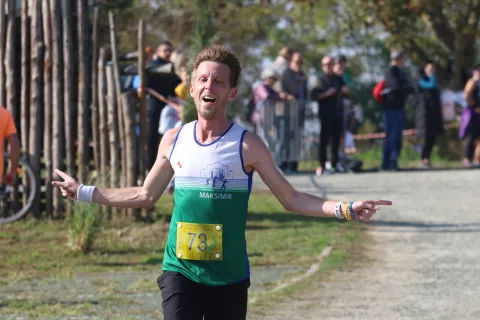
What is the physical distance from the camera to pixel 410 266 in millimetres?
8992

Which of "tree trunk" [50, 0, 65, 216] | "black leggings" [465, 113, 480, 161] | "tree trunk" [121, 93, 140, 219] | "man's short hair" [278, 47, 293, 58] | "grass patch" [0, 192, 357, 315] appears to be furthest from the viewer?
"black leggings" [465, 113, 480, 161]

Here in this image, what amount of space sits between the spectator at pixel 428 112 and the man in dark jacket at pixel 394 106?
93 cm

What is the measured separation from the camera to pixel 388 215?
39.5 ft

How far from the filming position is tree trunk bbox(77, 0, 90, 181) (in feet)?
37.7

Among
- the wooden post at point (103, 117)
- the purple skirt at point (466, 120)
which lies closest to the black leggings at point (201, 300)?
the wooden post at point (103, 117)

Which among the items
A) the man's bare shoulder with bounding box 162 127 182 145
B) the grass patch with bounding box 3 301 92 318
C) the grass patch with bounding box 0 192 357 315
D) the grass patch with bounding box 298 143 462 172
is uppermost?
the man's bare shoulder with bounding box 162 127 182 145

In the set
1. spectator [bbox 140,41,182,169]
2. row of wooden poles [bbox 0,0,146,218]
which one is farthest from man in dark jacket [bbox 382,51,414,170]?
row of wooden poles [bbox 0,0,146,218]

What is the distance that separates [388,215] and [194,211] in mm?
7579

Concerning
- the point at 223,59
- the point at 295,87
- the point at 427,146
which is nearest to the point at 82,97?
the point at 295,87

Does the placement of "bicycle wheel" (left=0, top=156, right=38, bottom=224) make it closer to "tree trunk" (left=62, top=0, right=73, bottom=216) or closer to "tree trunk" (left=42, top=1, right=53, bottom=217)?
"tree trunk" (left=42, top=1, right=53, bottom=217)

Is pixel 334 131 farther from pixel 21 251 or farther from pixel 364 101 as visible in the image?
pixel 364 101

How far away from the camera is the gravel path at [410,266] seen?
7.33 meters

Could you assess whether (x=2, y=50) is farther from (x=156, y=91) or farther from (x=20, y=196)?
(x=156, y=91)

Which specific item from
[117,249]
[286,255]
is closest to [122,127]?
[117,249]
